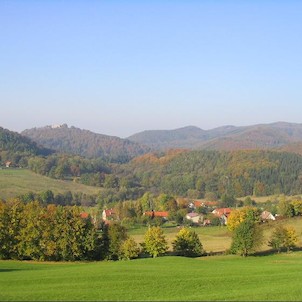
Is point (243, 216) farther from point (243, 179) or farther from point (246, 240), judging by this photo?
point (243, 179)

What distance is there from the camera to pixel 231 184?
173m

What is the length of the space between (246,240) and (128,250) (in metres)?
14.9

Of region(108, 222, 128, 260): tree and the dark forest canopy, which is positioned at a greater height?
the dark forest canopy

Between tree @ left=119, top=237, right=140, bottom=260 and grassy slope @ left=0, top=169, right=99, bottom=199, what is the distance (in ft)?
289

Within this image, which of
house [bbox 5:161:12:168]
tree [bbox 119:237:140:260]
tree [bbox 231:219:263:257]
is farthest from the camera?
house [bbox 5:161:12:168]

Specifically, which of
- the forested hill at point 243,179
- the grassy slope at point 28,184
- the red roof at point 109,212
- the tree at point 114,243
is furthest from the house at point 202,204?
the tree at point 114,243

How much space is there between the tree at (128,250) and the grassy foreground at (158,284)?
1136 centimetres

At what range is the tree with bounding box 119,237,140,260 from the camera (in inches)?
2098

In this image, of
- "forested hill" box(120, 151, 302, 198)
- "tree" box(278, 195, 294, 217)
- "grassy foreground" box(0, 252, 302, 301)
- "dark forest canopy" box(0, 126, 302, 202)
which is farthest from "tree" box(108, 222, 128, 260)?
"forested hill" box(120, 151, 302, 198)

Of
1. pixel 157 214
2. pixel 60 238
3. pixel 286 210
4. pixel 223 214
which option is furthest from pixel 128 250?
pixel 223 214

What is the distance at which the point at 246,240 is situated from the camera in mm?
57031

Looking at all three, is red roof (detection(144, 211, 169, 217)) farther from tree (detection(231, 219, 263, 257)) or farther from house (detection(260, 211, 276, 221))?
tree (detection(231, 219, 263, 257))

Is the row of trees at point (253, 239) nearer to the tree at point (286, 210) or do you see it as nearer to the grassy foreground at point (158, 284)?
the grassy foreground at point (158, 284)

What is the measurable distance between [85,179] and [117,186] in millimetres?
13083
